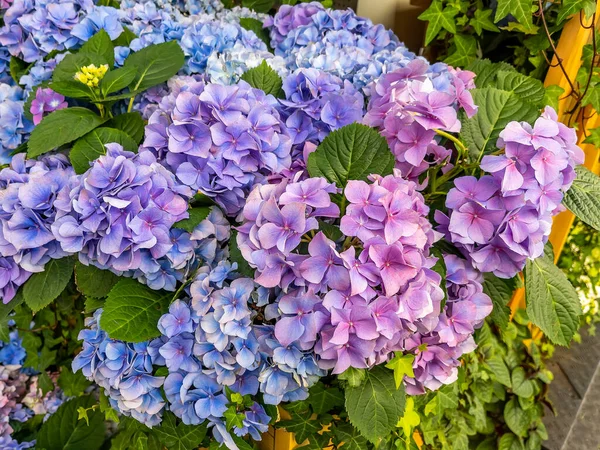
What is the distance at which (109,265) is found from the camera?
87 cm

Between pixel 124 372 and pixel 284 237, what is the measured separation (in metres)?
0.39

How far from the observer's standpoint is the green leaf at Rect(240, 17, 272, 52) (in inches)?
56.2

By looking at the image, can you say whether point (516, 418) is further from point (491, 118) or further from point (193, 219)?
point (193, 219)

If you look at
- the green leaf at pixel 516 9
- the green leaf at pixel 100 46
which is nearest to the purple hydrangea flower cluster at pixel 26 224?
the green leaf at pixel 100 46

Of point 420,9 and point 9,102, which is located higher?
point 420,9

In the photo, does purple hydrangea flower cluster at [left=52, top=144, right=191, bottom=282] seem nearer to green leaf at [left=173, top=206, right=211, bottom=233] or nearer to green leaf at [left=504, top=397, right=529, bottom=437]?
green leaf at [left=173, top=206, right=211, bottom=233]

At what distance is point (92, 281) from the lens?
92 centimetres

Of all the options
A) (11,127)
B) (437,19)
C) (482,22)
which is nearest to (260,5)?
(437,19)

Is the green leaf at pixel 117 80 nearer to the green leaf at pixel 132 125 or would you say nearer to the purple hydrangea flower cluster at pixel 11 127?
the green leaf at pixel 132 125

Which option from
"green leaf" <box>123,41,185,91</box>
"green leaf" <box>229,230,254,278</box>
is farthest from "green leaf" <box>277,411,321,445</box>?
"green leaf" <box>123,41,185,91</box>

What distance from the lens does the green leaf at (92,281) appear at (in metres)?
0.92

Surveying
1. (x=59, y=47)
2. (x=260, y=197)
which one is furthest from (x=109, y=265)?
(x=59, y=47)

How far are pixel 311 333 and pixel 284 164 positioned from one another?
1.05ft

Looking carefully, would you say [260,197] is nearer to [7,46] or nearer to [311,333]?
[311,333]
